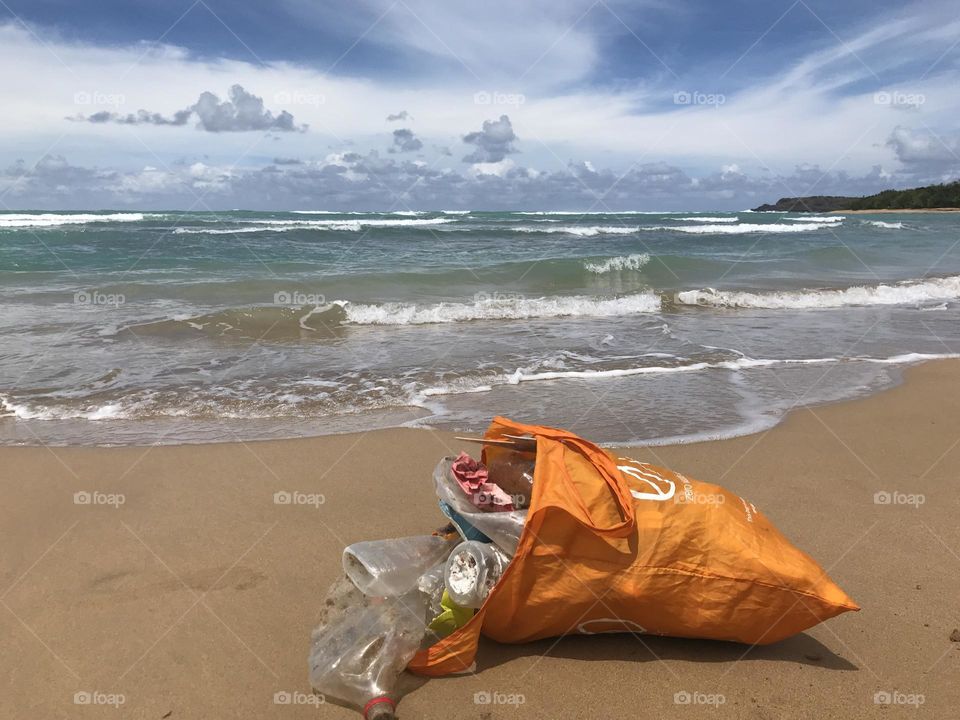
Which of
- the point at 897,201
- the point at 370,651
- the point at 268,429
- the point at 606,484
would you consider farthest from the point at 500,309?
the point at 897,201

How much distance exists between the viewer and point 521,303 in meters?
12.8

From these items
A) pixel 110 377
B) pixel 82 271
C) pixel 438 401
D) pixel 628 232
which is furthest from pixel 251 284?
pixel 628 232

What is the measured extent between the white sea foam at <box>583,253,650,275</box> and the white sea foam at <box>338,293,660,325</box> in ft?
13.8

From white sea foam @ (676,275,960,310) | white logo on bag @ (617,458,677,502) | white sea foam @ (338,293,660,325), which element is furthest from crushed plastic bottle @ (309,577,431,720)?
white sea foam @ (676,275,960,310)

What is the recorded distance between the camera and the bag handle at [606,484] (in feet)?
8.59

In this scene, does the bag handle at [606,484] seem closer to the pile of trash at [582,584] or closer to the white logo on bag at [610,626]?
the pile of trash at [582,584]

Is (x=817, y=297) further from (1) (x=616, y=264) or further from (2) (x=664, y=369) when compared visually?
(2) (x=664, y=369)

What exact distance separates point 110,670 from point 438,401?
158 inches

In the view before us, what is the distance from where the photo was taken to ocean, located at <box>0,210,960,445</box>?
19.8 feet

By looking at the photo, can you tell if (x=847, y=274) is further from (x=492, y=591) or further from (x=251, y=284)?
(x=492, y=591)

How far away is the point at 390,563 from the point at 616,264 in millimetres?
16435

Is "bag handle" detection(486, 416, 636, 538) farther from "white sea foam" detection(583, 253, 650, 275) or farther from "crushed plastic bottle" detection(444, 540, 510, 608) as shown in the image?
"white sea foam" detection(583, 253, 650, 275)

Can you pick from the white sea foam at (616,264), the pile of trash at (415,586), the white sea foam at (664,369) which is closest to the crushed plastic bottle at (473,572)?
the pile of trash at (415,586)

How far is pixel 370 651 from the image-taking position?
2627 mm
